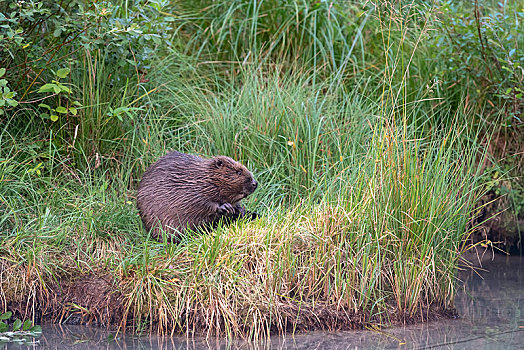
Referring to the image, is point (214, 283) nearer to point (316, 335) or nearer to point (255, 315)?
point (255, 315)

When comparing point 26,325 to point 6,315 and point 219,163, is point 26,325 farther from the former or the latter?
point 219,163

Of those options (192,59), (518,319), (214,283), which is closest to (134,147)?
(192,59)

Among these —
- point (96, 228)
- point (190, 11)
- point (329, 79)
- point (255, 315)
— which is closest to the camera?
point (255, 315)

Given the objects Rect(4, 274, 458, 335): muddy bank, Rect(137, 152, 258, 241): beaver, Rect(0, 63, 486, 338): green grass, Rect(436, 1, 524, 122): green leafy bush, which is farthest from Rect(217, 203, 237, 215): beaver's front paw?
Rect(436, 1, 524, 122): green leafy bush

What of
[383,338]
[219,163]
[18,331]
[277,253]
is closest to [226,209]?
[219,163]

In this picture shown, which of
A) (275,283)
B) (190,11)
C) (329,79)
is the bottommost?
(275,283)

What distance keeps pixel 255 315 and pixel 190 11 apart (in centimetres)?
378

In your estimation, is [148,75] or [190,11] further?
[190,11]

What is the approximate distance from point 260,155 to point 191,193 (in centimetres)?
89

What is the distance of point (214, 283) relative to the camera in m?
3.87

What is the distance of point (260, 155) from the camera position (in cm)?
527

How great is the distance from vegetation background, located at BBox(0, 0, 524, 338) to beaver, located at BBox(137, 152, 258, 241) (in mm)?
192

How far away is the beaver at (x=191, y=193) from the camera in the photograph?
450 centimetres

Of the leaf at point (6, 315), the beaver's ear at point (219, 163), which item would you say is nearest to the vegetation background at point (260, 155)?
the leaf at point (6, 315)
